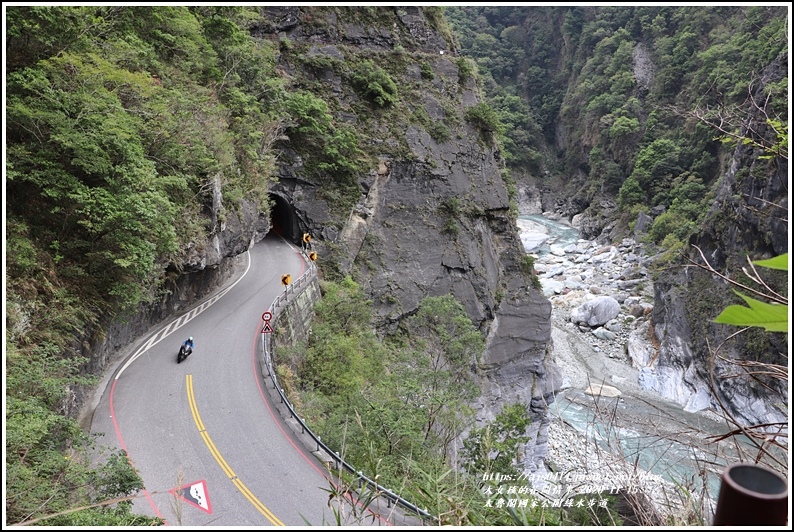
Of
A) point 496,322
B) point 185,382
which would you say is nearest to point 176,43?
point 185,382

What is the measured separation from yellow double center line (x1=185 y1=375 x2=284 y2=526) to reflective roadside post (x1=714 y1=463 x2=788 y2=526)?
348 inches

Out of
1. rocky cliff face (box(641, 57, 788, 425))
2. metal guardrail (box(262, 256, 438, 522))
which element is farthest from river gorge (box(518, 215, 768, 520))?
metal guardrail (box(262, 256, 438, 522))

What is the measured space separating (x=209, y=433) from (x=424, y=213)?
17966 mm

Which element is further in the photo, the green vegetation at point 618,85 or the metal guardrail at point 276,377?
the green vegetation at point 618,85

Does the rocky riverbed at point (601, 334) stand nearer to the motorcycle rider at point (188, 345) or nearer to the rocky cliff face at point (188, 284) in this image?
the rocky cliff face at point (188, 284)

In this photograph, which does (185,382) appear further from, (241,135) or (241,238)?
(241,135)

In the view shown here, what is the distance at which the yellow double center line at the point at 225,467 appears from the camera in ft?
29.5

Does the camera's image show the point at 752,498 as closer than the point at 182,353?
Yes

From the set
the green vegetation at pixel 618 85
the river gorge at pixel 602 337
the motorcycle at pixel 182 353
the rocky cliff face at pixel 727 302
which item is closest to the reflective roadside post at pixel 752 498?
the motorcycle at pixel 182 353

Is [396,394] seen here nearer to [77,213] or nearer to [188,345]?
[188,345]

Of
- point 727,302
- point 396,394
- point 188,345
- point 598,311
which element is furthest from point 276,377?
point 598,311

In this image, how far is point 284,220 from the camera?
2734 centimetres

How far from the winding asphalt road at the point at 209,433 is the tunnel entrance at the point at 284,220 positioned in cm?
1039

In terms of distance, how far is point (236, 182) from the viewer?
1836 cm
